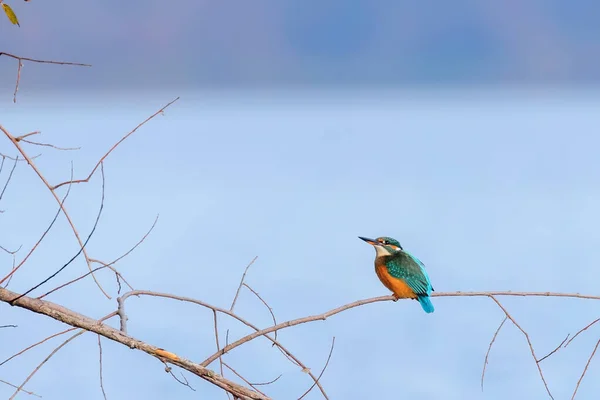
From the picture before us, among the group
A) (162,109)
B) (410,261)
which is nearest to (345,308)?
(162,109)

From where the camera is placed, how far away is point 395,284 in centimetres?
482

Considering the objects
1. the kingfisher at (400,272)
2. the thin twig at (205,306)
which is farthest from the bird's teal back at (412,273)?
the thin twig at (205,306)

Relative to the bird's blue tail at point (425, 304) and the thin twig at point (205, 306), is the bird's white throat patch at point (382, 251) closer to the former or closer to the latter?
the bird's blue tail at point (425, 304)

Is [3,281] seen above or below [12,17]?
below

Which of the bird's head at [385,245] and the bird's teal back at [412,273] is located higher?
the bird's head at [385,245]

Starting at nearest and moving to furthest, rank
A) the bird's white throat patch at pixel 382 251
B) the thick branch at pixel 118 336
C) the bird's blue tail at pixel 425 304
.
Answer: the thick branch at pixel 118 336
the bird's blue tail at pixel 425 304
the bird's white throat patch at pixel 382 251

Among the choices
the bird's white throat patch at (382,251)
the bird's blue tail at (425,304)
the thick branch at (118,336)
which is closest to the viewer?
the thick branch at (118,336)

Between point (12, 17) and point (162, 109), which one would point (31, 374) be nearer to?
point (162, 109)

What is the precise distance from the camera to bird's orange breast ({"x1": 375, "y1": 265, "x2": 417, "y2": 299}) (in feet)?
15.4

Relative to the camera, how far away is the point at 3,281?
2.32m

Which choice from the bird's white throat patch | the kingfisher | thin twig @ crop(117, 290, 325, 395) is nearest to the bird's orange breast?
the kingfisher

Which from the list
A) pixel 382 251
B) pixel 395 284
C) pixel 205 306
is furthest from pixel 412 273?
pixel 205 306

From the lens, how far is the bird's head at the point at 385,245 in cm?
522

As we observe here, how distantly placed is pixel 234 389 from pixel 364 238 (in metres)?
3.06
